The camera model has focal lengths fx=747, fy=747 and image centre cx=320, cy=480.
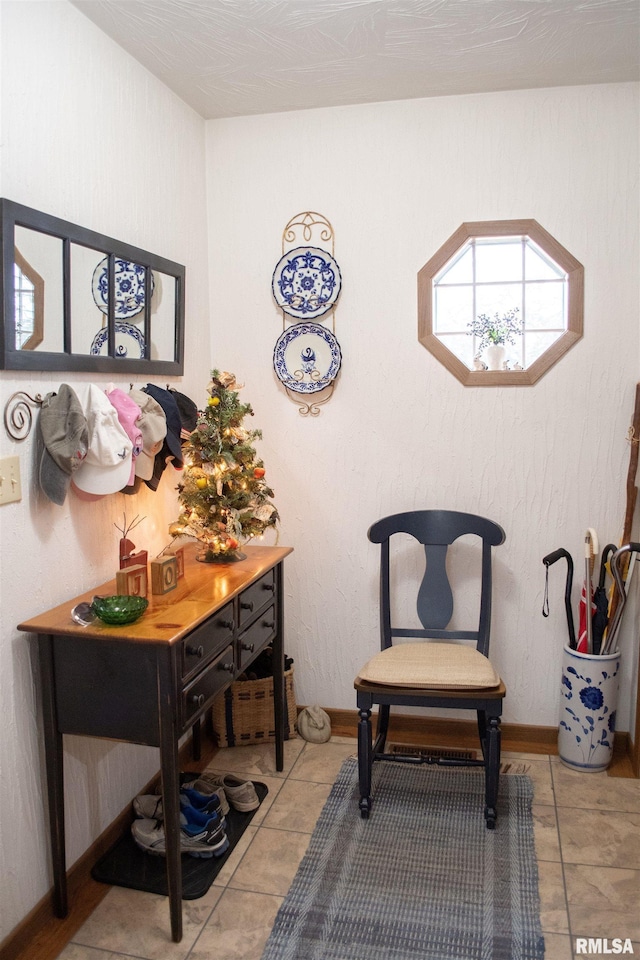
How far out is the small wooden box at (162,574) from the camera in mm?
2150

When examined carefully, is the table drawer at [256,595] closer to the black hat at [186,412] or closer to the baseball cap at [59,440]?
the black hat at [186,412]

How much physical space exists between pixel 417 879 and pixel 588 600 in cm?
116

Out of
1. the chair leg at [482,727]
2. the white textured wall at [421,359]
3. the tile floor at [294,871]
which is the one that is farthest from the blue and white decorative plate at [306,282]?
the tile floor at [294,871]

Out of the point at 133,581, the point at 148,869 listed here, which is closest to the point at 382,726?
the point at 148,869

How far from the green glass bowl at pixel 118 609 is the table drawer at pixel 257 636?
1.60ft

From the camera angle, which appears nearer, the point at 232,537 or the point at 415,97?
the point at 232,537

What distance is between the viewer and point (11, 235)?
179 cm

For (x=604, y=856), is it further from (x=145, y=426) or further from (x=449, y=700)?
(x=145, y=426)

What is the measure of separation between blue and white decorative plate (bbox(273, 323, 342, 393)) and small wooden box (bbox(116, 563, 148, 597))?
1.18m

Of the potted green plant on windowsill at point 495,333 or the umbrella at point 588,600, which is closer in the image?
the umbrella at point 588,600

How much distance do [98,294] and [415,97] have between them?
5.03 ft

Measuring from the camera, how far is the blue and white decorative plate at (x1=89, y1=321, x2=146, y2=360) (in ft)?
7.26

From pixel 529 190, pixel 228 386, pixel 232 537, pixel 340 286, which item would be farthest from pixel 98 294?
pixel 529 190

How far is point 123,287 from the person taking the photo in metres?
2.37
